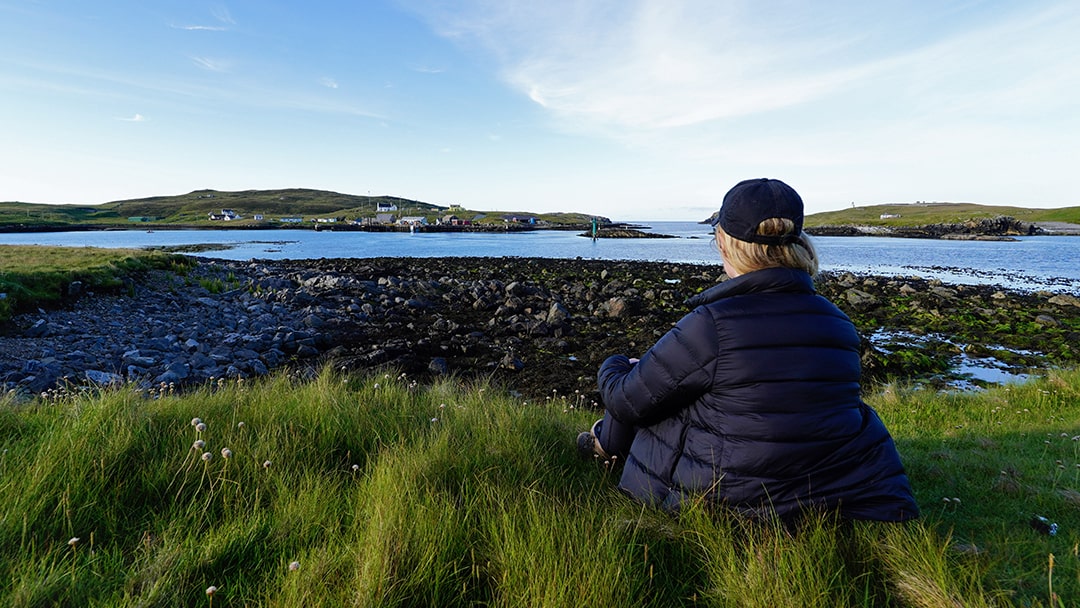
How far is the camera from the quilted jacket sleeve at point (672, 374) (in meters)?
2.47

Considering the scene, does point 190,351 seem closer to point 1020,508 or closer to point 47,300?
point 47,300

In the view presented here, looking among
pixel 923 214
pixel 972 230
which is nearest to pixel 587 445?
pixel 972 230

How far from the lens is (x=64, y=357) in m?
8.81

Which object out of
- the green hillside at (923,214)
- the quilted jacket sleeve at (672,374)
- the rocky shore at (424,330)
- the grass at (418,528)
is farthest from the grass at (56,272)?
the green hillside at (923,214)

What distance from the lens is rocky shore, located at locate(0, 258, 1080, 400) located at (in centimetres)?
938

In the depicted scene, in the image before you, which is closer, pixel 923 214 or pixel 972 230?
pixel 972 230

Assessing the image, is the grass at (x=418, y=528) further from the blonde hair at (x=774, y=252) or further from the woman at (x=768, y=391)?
the blonde hair at (x=774, y=252)

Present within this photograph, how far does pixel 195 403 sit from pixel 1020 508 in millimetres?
6020

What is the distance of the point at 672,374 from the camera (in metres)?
2.55

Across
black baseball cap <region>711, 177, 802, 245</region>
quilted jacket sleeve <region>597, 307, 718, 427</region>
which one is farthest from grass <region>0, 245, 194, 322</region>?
black baseball cap <region>711, 177, 802, 245</region>

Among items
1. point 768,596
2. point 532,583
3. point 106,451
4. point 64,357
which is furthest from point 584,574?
point 64,357

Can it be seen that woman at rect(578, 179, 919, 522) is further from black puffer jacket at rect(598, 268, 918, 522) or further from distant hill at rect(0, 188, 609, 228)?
distant hill at rect(0, 188, 609, 228)

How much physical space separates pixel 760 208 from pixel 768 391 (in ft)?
3.05

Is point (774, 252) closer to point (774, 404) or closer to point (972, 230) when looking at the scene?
point (774, 404)
